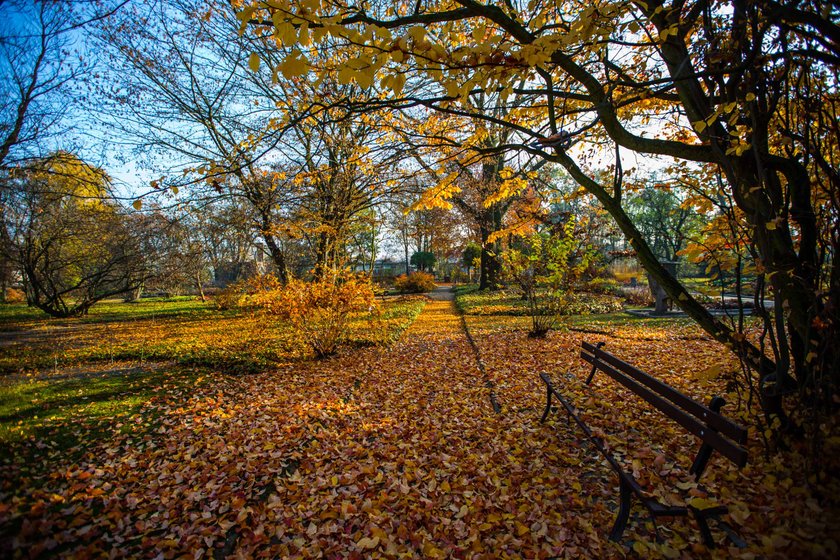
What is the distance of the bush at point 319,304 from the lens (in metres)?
6.36

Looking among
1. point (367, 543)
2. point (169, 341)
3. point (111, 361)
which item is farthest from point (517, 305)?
point (367, 543)

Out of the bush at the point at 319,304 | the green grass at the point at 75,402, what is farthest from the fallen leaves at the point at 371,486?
the bush at the point at 319,304

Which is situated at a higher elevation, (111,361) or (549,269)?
(549,269)

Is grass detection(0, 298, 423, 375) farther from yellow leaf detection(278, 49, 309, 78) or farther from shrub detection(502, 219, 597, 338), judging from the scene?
yellow leaf detection(278, 49, 309, 78)

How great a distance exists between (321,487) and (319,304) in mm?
4077

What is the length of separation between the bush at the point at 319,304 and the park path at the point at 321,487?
6.40 feet

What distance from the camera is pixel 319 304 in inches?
262

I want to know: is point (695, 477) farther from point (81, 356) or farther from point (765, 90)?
point (81, 356)

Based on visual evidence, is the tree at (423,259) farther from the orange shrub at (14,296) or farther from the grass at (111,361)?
the orange shrub at (14,296)

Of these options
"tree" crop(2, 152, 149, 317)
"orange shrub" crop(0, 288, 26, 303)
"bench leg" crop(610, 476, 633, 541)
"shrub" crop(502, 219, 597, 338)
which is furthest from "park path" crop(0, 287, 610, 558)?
"orange shrub" crop(0, 288, 26, 303)

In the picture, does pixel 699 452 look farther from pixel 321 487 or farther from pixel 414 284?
pixel 414 284

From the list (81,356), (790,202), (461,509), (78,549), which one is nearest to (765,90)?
(790,202)

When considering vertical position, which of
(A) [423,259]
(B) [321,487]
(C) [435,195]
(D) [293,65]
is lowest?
(B) [321,487]

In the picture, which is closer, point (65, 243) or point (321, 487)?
point (321, 487)
